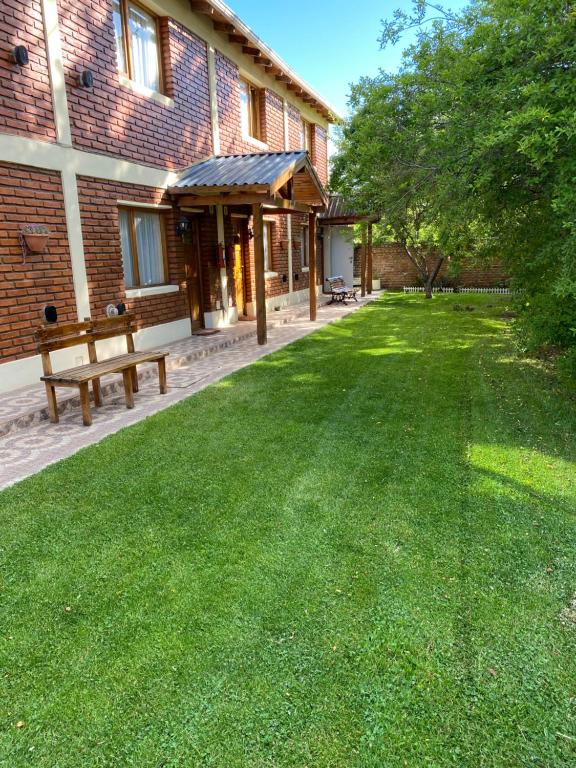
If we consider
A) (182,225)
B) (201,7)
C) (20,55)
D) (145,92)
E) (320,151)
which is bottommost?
(182,225)

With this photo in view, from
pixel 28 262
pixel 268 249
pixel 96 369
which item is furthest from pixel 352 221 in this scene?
pixel 96 369

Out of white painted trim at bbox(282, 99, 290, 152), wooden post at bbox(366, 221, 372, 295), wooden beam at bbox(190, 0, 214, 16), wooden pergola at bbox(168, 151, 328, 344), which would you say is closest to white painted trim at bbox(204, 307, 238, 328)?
wooden pergola at bbox(168, 151, 328, 344)

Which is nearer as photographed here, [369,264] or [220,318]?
[220,318]

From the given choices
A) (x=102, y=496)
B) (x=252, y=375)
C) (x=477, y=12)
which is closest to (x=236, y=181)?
(x=252, y=375)

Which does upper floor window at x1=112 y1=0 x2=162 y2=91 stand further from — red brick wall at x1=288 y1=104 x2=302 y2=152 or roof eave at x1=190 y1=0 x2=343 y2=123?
red brick wall at x1=288 y1=104 x2=302 y2=152

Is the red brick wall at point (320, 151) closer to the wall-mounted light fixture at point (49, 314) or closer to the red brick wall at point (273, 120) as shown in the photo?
the red brick wall at point (273, 120)

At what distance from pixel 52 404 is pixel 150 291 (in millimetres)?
4013

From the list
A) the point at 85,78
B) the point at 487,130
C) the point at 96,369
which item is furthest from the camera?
the point at 85,78

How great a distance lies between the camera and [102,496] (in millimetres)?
3938

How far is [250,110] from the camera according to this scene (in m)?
13.7

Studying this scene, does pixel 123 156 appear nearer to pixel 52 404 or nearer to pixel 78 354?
pixel 78 354

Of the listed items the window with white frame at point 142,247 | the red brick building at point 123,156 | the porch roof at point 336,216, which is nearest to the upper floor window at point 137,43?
the red brick building at point 123,156

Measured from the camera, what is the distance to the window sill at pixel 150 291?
869 centimetres

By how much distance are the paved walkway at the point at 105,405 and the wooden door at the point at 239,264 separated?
113 inches
